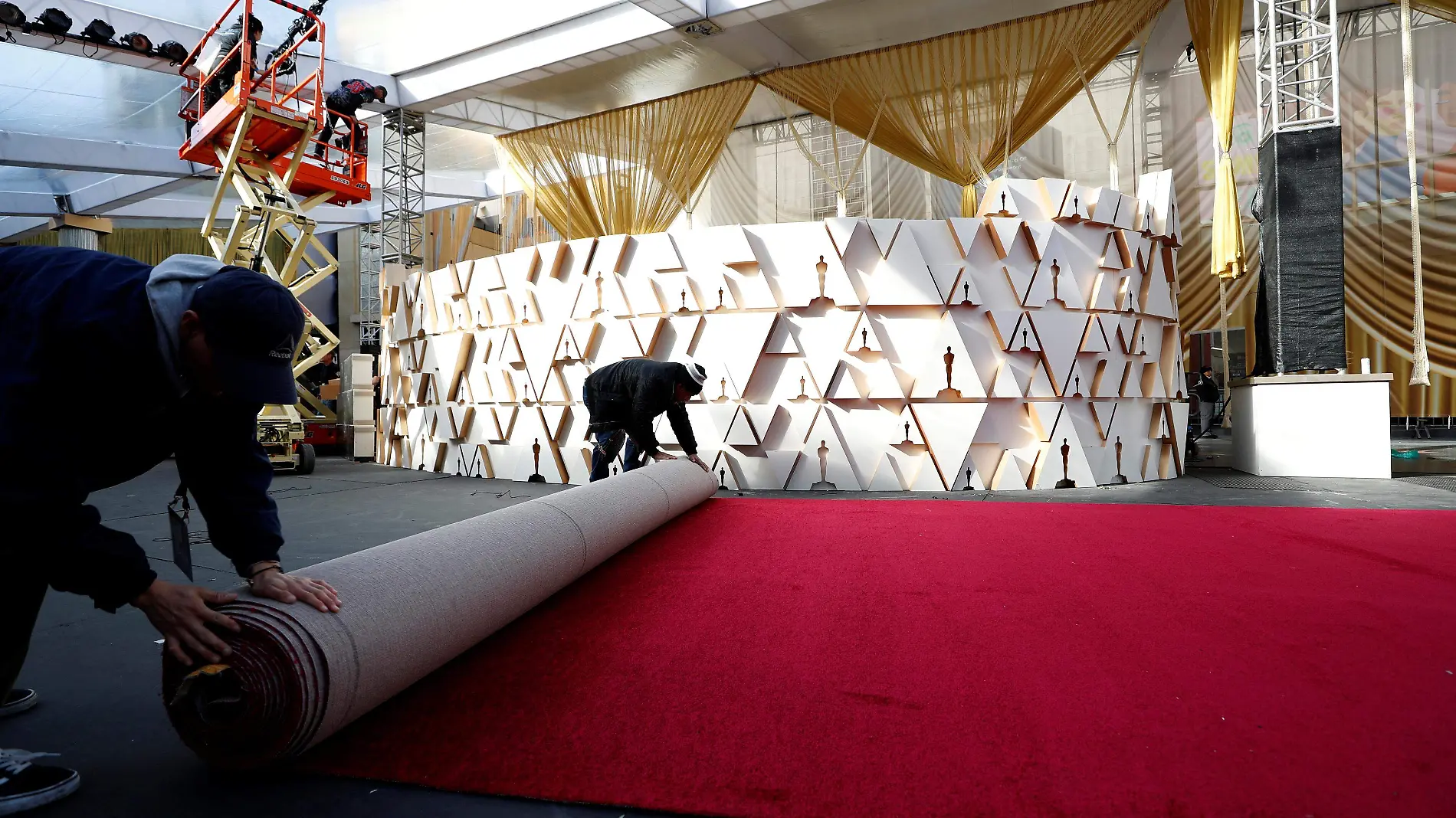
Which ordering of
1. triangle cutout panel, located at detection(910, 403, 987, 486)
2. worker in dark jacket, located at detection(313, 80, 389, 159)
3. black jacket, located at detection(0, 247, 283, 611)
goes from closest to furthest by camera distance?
1. black jacket, located at detection(0, 247, 283, 611)
2. triangle cutout panel, located at detection(910, 403, 987, 486)
3. worker in dark jacket, located at detection(313, 80, 389, 159)

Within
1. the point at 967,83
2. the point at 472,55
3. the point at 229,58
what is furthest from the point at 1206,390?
the point at 229,58

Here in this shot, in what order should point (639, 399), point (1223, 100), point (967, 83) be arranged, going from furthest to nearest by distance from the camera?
point (967, 83), point (1223, 100), point (639, 399)

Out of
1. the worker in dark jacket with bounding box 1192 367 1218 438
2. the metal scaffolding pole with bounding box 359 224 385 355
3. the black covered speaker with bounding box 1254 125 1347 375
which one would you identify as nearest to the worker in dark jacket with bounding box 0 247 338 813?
the black covered speaker with bounding box 1254 125 1347 375

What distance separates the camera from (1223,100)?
695 centimetres

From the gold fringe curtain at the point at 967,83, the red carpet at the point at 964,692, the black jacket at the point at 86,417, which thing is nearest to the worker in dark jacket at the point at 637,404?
the red carpet at the point at 964,692

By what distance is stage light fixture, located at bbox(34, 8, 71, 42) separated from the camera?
7320 mm

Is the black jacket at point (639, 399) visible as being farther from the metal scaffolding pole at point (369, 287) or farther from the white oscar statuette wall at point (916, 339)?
the metal scaffolding pole at point (369, 287)

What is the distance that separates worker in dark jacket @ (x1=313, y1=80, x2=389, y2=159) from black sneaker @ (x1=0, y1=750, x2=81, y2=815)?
896 cm

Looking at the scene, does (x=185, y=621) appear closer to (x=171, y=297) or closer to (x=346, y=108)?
(x=171, y=297)

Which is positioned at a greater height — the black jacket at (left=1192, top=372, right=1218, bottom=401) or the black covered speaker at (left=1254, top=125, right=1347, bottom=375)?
the black covered speaker at (left=1254, top=125, right=1347, bottom=375)

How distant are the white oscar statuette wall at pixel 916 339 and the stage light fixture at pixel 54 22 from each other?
6.26 m

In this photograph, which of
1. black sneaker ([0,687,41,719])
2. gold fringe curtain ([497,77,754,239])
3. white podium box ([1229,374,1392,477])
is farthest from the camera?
gold fringe curtain ([497,77,754,239])

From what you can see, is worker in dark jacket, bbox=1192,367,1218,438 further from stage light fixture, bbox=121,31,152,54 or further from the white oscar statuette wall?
stage light fixture, bbox=121,31,152,54

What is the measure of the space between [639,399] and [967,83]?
677cm
